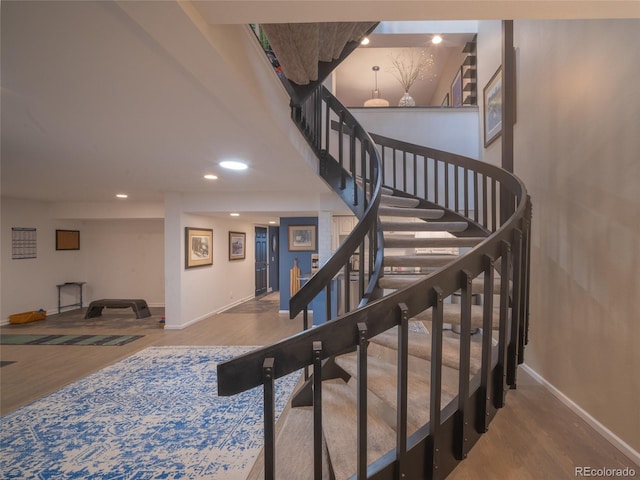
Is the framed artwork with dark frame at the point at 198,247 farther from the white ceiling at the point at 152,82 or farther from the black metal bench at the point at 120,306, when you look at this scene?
the white ceiling at the point at 152,82

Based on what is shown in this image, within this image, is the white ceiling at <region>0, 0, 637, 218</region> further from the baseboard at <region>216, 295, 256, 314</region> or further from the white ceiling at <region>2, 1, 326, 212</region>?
the baseboard at <region>216, 295, 256, 314</region>

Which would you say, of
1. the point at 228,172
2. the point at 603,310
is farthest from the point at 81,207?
the point at 603,310

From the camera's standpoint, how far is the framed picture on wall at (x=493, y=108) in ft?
12.8

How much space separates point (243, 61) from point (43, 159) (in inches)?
104

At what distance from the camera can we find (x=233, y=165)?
326 cm

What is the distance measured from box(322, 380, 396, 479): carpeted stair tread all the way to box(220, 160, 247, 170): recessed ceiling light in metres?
2.30

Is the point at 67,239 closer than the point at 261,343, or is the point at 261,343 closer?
the point at 261,343

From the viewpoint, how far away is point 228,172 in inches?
143

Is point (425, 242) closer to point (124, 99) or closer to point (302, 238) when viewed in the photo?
point (124, 99)

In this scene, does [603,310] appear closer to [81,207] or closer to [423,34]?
[423,34]

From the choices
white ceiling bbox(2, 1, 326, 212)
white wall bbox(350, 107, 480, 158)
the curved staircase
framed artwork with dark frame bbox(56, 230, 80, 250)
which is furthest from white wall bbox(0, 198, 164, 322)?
the curved staircase

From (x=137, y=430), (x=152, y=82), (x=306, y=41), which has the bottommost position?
(x=137, y=430)

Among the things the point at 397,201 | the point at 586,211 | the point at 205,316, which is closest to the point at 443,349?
the point at 586,211

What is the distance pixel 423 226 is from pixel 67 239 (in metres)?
7.44
